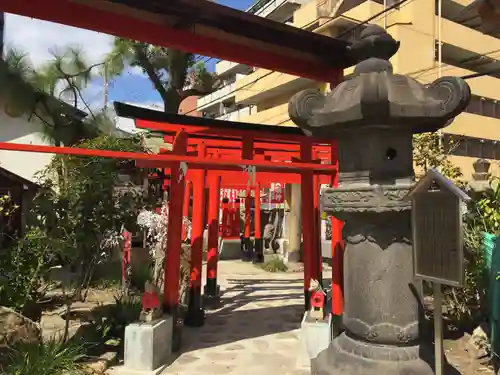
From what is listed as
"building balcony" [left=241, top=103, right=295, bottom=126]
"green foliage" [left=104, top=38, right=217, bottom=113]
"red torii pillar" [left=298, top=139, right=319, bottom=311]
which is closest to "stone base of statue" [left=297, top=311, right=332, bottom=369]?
"red torii pillar" [left=298, top=139, right=319, bottom=311]

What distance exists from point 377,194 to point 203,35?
297cm

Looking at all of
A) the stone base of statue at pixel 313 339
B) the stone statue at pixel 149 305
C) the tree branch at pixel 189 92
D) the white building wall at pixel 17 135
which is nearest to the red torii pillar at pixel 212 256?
the stone statue at pixel 149 305

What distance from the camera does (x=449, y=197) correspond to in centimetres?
349

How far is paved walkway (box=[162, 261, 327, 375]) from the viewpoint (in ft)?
20.0

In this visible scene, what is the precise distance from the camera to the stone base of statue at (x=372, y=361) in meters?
3.97

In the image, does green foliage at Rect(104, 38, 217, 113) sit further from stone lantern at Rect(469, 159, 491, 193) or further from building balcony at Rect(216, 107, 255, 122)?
building balcony at Rect(216, 107, 255, 122)

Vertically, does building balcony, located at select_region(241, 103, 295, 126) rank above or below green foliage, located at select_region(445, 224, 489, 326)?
above

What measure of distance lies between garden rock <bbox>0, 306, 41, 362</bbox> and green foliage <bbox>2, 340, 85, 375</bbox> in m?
0.16

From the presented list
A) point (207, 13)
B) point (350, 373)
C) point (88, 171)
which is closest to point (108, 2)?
point (207, 13)

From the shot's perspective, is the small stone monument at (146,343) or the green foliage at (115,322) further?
the green foliage at (115,322)

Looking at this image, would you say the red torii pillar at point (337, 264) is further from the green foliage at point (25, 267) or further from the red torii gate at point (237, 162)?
the green foliage at point (25, 267)

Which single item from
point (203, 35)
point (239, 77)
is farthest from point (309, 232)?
point (239, 77)

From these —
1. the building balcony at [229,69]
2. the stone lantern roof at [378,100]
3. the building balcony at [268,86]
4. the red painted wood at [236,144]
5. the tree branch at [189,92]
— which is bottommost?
the stone lantern roof at [378,100]

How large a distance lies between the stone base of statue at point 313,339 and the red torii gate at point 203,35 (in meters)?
0.64
